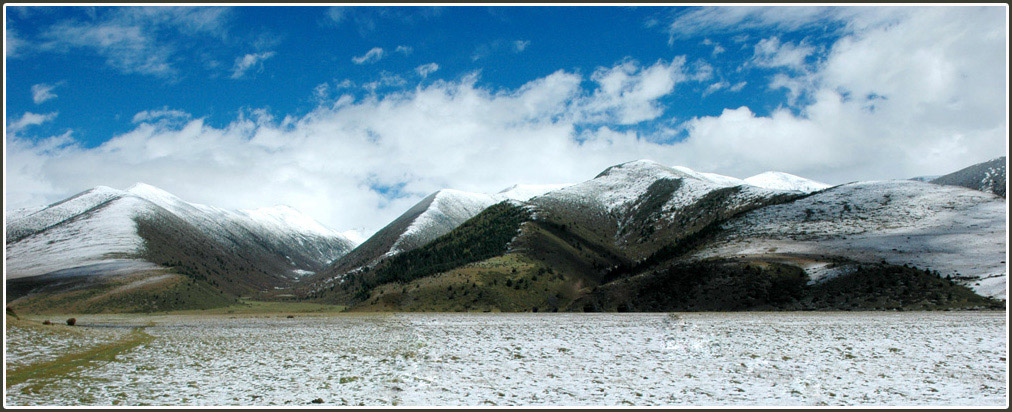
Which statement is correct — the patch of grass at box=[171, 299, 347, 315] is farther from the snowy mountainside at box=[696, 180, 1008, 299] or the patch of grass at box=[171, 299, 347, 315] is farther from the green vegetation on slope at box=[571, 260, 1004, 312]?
the snowy mountainside at box=[696, 180, 1008, 299]

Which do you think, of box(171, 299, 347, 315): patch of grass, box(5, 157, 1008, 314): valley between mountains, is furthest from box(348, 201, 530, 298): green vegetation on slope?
box(171, 299, 347, 315): patch of grass

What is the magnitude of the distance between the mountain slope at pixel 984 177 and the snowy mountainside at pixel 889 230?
42.5 m

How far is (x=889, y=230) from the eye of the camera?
295 feet

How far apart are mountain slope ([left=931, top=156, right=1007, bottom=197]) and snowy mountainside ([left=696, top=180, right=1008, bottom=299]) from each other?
4253 centimetres

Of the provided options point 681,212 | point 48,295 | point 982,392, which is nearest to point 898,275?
point 982,392

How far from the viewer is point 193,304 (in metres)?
138

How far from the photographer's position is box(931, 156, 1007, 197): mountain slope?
463ft

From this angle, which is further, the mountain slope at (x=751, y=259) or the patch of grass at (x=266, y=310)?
the patch of grass at (x=266, y=310)

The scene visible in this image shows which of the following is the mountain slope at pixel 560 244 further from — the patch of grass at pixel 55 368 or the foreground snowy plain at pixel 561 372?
the patch of grass at pixel 55 368

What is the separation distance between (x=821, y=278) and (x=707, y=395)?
63076 mm

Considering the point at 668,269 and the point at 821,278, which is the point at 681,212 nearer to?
the point at 668,269

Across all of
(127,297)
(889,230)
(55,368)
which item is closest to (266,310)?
(127,297)

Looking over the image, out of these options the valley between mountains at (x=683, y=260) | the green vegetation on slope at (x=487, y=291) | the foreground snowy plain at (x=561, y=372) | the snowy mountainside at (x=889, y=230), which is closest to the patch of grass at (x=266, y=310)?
the valley between mountains at (x=683, y=260)

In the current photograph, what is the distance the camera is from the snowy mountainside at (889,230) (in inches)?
2729
